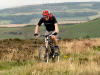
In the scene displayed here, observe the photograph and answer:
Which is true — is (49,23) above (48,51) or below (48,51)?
above

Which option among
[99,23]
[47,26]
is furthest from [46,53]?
[99,23]

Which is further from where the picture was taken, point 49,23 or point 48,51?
point 48,51

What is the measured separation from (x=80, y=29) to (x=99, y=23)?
985 centimetres

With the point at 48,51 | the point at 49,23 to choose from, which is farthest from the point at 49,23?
the point at 48,51

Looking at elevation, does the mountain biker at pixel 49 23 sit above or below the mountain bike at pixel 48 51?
above

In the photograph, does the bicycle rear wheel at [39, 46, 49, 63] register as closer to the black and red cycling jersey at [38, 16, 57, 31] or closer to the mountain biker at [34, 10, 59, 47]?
the mountain biker at [34, 10, 59, 47]

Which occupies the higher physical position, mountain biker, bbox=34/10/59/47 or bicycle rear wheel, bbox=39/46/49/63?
mountain biker, bbox=34/10/59/47

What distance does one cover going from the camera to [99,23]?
511ft

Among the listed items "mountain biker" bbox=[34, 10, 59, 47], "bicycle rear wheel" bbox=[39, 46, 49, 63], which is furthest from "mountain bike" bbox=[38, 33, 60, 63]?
"mountain biker" bbox=[34, 10, 59, 47]

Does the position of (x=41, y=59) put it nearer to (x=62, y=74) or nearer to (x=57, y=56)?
(x=57, y=56)

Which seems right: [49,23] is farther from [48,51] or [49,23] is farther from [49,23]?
[48,51]

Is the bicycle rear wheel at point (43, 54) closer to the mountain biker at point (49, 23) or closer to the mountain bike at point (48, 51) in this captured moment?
the mountain bike at point (48, 51)

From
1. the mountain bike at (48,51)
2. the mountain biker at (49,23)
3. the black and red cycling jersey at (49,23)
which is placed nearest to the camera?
the mountain biker at (49,23)

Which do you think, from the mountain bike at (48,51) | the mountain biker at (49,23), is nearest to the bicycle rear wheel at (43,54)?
the mountain bike at (48,51)
